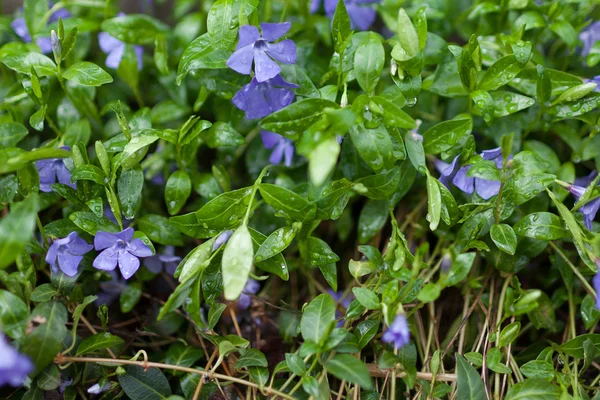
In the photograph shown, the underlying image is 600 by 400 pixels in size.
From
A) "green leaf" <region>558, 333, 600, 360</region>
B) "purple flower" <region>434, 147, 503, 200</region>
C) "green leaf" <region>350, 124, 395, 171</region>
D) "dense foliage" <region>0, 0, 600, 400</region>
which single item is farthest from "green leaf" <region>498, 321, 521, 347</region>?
"green leaf" <region>350, 124, 395, 171</region>

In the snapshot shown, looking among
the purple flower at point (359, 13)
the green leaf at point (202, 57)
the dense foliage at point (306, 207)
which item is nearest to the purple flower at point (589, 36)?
the dense foliage at point (306, 207)

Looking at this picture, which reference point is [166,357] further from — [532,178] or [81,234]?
[532,178]

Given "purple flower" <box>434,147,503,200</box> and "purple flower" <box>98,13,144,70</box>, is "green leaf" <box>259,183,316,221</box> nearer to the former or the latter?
"purple flower" <box>434,147,503,200</box>

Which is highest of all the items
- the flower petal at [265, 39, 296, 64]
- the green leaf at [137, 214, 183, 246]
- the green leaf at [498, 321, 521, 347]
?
the flower petal at [265, 39, 296, 64]

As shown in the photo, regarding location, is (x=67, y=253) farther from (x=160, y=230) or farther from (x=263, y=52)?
(x=263, y=52)

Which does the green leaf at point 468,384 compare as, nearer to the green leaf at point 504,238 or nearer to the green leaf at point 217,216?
the green leaf at point 504,238
